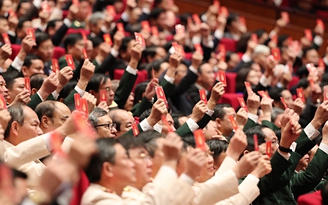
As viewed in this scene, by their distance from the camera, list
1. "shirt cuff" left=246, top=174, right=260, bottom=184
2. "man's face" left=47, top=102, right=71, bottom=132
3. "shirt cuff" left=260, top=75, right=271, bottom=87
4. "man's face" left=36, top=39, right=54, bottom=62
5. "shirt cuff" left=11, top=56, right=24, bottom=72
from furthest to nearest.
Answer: "shirt cuff" left=260, top=75, right=271, bottom=87, "man's face" left=36, top=39, right=54, bottom=62, "shirt cuff" left=11, top=56, right=24, bottom=72, "man's face" left=47, top=102, right=71, bottom=132, "shirt cuff" left=246, top=174, right=260, bottom=184

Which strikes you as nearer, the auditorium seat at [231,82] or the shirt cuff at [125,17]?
the auditorium seat at [231,82]

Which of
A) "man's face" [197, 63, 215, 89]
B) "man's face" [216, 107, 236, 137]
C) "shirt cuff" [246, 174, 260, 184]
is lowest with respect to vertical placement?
"man's face" [197, 63, 215, 89]

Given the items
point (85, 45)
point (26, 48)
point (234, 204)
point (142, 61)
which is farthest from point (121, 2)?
point (234, 204)

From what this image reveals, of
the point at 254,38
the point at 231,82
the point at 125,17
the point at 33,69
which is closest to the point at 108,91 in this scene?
the point at 33,69

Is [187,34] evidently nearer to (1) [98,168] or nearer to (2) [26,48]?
(2) [26,48]

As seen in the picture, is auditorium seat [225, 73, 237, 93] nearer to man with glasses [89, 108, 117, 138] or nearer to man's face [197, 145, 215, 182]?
man with glasses [89, 108, 117, 138]

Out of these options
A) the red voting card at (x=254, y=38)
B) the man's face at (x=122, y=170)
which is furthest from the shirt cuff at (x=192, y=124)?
the red voting card at (x=254, y=38)

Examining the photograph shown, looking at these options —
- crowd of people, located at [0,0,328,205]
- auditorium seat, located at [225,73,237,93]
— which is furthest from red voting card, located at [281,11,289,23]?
auditorium seat, located at [225,73,237,93]

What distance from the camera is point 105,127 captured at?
79.0 inches

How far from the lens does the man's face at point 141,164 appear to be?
1.47m

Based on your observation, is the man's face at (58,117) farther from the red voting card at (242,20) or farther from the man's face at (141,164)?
the red voting card at (242,20)

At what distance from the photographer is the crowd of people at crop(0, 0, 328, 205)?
4.47ft

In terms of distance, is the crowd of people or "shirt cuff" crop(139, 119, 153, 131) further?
"shirt cuff" crop(139, 119, 153, 131)

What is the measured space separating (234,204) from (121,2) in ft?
10.0
